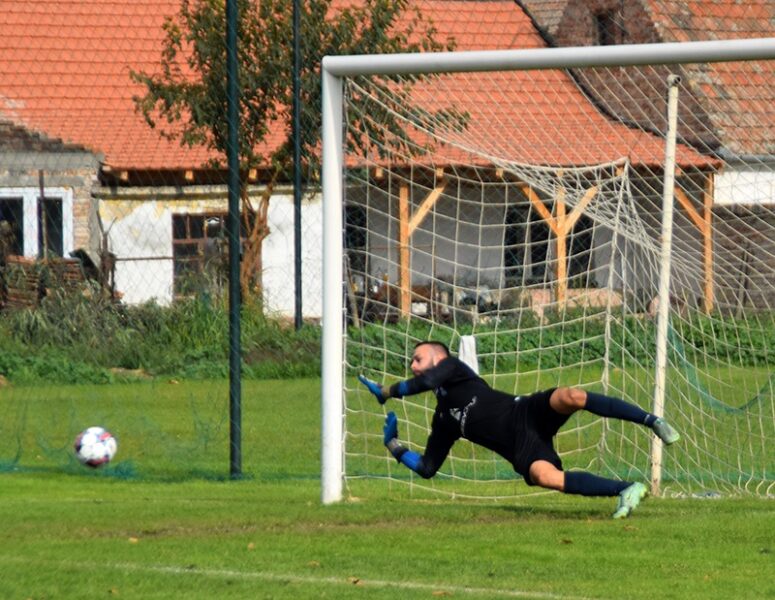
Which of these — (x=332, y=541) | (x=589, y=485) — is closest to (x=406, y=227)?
(x=589, y=485)

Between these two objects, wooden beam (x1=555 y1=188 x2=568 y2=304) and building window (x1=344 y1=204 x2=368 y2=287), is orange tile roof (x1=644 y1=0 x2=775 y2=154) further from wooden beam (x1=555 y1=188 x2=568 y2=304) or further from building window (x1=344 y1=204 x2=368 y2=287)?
building window (x1=344 y1=204 x2=368 y2=287)

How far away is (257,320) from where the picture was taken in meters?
16.7

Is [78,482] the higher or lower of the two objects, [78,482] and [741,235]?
the lower

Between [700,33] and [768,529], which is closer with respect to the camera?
[768,529]

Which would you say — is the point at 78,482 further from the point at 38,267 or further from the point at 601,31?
the point at 601,31

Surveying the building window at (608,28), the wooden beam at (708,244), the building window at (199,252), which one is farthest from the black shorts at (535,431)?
the building window at (608,28)

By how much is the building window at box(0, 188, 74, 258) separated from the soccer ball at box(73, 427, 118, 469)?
863 centimetres

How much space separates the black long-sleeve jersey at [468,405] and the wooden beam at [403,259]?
159 inches

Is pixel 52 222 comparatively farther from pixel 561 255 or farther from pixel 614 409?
pixel 614 409

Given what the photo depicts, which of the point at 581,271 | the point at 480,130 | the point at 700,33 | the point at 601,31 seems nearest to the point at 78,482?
the point at 581,271

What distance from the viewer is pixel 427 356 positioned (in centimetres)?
954

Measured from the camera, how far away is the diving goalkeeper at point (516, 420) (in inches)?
352

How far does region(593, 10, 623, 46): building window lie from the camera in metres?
26.7

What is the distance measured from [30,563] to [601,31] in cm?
2109
